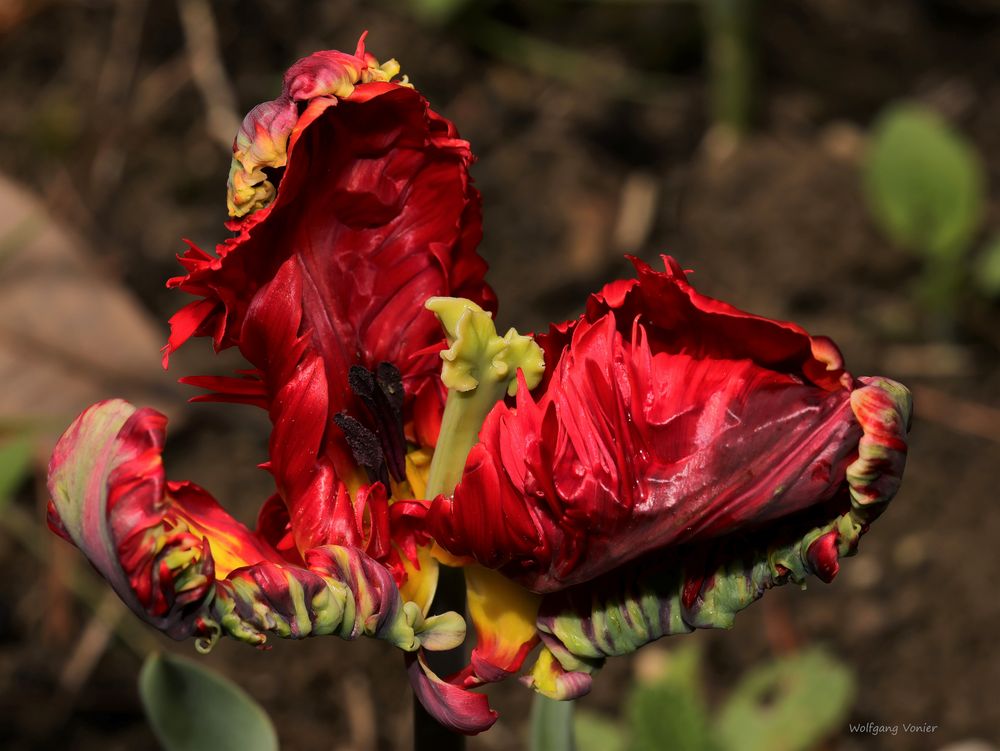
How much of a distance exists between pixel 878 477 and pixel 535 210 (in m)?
1.59

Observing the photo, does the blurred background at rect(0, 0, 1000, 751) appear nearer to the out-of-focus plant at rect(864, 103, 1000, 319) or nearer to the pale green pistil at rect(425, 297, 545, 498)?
the out-of-focus plant at rect(864, 103, 1000, 319)

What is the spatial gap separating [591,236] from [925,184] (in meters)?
0.54

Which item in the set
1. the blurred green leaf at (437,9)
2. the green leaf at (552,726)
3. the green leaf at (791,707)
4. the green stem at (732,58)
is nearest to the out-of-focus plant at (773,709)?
the green leaf at (791,707)

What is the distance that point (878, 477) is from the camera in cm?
74

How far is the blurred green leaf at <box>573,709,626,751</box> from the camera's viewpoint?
1.63 metres

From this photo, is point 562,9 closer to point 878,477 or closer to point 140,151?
point 140,151

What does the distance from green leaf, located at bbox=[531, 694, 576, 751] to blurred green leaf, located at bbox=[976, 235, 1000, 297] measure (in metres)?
1.33

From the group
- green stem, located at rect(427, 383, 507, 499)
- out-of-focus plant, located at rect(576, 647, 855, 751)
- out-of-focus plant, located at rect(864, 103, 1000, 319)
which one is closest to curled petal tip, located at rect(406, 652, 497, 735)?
green stem, located at rect(427, 383, 507, 499)

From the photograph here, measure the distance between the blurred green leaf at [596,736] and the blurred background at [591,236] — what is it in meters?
0.01

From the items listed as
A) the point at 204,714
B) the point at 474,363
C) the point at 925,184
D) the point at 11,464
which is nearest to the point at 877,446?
the point at 474,363

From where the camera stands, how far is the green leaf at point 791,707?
1.63 m

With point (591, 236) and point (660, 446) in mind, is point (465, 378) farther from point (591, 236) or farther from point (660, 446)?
point (591, 236)

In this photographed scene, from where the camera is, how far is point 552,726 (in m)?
1.06

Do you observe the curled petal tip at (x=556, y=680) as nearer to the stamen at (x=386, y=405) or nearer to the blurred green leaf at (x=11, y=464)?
the stamen at (x=386, y=405)
